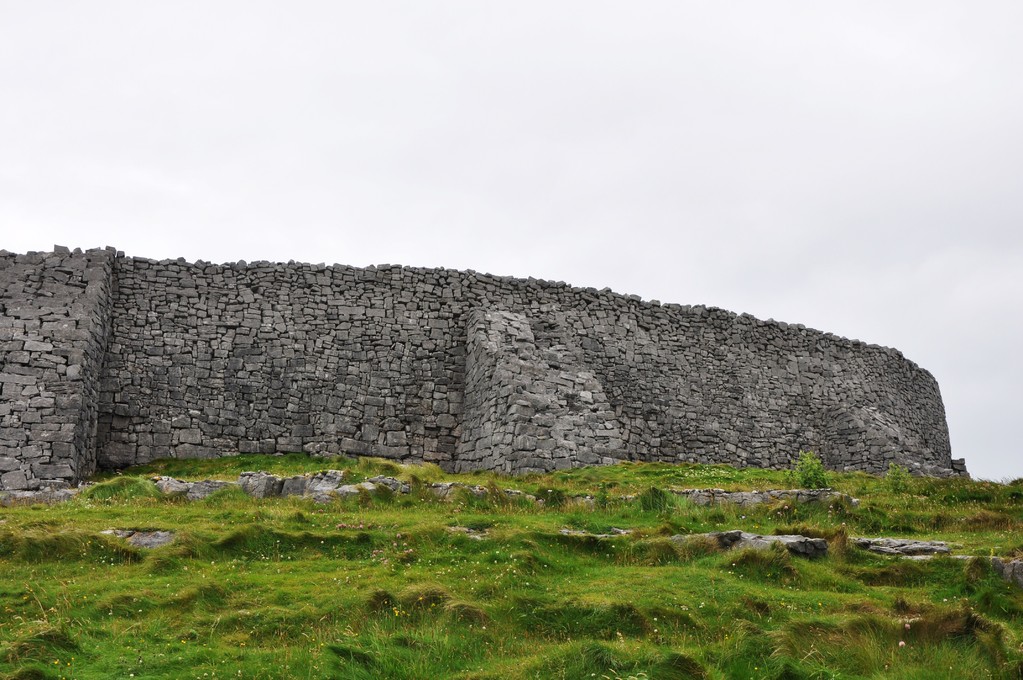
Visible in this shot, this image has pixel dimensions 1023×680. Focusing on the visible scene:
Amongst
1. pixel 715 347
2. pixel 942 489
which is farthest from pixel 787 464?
pixel 942 489

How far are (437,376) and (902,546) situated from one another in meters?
18.1

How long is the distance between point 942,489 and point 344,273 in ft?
63.5

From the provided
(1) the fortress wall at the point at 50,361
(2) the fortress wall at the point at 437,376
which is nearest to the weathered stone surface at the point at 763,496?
(2) the fortress wall at the point at 437,376

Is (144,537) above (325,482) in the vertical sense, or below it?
below

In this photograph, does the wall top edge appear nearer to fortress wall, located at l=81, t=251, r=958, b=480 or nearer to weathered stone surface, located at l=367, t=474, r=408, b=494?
fortress wall, located at l=81, t=251, r=958, b=480

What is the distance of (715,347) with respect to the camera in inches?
1416

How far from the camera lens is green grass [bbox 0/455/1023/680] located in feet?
35.4

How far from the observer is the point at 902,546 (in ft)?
53.1

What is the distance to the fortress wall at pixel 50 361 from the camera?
24922 mm

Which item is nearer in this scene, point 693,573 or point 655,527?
point 693,573

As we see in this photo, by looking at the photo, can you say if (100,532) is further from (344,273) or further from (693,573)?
(344,273)

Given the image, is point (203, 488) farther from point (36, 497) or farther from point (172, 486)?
point (36, 497)

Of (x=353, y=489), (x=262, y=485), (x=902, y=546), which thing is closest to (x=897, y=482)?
(x=902, y=546)

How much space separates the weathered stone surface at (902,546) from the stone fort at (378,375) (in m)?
11.5
